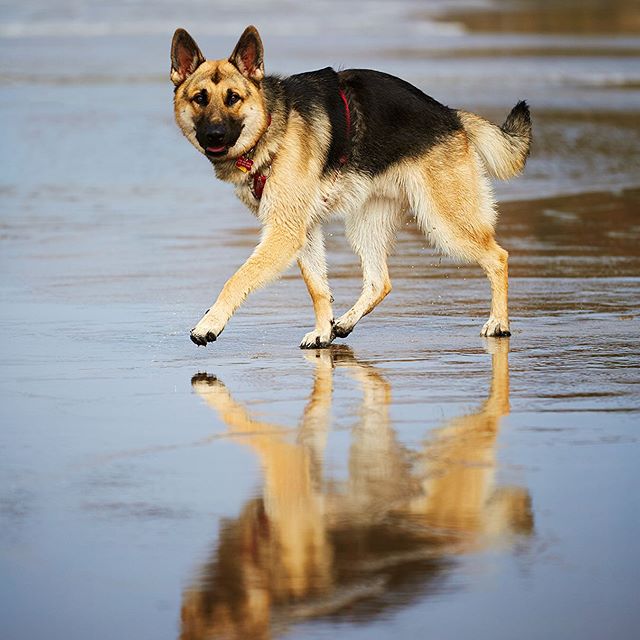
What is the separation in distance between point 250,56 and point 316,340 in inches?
52.3

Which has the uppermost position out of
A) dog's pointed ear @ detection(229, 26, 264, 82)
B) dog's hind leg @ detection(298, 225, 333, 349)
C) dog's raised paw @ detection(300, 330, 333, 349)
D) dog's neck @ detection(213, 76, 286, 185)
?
dog's pointed ear @ detection(229, 26, 264, 82)

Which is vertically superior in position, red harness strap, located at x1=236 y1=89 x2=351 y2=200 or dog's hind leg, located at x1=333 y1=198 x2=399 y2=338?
red harness strap, located at x1=236 y1=89 x2=351 y2=200

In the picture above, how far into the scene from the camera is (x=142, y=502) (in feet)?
13.2

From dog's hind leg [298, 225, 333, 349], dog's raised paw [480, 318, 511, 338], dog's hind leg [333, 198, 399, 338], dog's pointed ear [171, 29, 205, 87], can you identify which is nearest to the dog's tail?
dog's hind leg [333, 198, 399, 338]

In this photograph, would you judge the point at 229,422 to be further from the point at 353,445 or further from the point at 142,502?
the point at 142,502

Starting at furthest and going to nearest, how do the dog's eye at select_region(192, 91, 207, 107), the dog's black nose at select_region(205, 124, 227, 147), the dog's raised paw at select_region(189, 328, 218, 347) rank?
A: the dog's eye at select_region(192, 91, 207, 107) → the dog's black nose at select_region(205, 124, 227, 147) → the dog's raised paw at select_region(189, 328, 218, 347)

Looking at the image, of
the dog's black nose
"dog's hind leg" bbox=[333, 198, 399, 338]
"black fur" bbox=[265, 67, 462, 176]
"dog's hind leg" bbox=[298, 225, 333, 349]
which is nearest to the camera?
the dog's black nose

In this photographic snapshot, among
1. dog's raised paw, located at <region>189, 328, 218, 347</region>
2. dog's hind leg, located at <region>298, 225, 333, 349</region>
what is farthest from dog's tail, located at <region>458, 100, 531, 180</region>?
dog's raised paw, located at <region>189, 328, 218, 347</region>

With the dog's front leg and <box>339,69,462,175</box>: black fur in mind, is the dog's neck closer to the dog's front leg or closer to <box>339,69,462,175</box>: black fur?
the dog's front leg

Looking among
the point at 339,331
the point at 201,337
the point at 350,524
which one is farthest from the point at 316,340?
the point at 350,524

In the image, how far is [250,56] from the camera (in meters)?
6.57

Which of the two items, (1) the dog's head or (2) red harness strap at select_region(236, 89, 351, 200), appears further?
(2) red harness strap at select_region(236, 89, 351, 200)

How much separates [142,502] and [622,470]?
4.63 feet

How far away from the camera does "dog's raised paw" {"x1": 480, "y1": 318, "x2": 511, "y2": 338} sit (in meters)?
6.65
